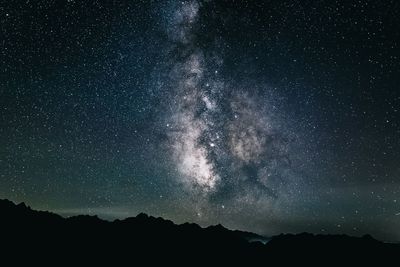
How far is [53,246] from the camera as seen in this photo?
56125 millimetres

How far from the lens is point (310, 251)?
8156cm

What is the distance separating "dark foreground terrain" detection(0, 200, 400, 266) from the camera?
5467 centimetres

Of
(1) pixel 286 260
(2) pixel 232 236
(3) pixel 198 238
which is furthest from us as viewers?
(2) pixel 232 236

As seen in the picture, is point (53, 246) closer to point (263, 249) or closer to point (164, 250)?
point (164, 250)

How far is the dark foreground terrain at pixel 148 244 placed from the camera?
179 ft

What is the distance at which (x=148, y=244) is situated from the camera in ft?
240

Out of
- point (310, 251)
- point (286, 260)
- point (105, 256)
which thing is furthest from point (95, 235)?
point (310, 251)

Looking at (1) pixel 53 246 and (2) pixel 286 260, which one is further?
(2) pixel 286 260

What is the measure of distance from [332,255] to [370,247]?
9.74 metres

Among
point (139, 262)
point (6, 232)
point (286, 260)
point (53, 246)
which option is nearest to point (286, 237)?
point (286, 260)

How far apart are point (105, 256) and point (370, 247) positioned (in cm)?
5990

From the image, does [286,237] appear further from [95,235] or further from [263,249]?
[95,235]

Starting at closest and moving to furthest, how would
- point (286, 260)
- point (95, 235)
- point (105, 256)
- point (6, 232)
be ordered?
point (6, 232)
point (105, 256)
point (95, 235)
point (286, 260)

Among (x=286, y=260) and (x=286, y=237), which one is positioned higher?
(x=286, y=237)
